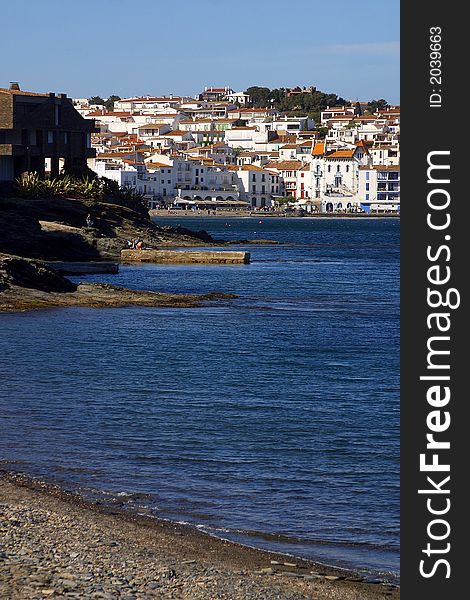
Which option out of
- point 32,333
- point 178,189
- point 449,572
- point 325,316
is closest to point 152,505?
point 449,572

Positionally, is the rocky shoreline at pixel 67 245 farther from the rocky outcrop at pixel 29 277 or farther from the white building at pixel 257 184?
the white building at pixel 257 184

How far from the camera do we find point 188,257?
190 ft

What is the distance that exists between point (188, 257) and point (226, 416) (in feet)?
129

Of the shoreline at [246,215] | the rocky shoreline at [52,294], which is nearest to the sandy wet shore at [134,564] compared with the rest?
the rocky shoreline at [52,294]

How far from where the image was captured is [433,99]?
26.6 feet

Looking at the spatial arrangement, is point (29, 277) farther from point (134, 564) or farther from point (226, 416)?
point (134, 564)

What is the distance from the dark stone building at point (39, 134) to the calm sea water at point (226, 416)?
38771 mm

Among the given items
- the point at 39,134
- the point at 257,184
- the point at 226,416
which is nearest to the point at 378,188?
the point at 257,184

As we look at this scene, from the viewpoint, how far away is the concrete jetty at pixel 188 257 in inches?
2271

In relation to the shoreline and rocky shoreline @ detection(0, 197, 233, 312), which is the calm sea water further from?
the shoreline

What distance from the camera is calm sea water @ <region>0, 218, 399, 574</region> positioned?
518 inches

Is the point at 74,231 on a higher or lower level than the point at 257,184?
lower

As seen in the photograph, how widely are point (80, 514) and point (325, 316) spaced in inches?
924

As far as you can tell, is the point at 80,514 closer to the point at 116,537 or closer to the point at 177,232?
the point at 116,537
